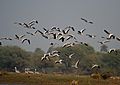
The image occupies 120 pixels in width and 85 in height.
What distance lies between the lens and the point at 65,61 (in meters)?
109

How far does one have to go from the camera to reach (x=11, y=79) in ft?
163

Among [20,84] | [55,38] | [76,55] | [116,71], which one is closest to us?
[55,38]

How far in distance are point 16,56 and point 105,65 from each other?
83.8ft

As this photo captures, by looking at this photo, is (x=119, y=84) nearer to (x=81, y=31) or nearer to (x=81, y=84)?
(x=81, y=84)

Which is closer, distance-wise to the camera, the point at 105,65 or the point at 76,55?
the point at 105,65

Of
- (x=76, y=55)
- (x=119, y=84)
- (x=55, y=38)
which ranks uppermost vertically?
(x=76, y=55)

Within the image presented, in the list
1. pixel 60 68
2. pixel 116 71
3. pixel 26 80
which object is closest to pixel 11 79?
pixel 26 80

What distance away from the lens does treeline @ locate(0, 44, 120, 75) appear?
98.2 meters

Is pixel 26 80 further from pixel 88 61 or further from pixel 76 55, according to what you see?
pixel 76 55

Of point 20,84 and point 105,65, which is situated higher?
point 105,65

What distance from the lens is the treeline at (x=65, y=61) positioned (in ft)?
322

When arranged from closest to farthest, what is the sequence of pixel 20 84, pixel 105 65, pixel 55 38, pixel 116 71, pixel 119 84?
pixel 55 38 → pixel 20 84 → pixel 119 84 → pixel 116 71 → pixel 105 65

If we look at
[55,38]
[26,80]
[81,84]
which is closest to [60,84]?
[81,84]

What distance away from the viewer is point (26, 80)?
4878 cm
